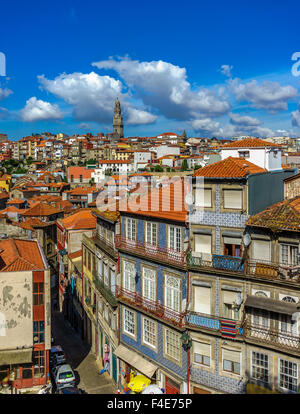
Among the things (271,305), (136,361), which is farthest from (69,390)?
(271,305)

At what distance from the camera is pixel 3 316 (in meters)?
25.6

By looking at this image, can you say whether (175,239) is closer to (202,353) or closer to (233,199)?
(233,199)

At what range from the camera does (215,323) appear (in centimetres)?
2064

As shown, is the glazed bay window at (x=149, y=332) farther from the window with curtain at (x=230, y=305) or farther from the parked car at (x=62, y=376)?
the parked car at (x=62, y=376)

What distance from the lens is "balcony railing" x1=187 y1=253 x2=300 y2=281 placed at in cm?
1852

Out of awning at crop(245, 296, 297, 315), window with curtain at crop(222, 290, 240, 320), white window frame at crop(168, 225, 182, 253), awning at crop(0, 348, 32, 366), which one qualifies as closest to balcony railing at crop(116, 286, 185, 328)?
window with curtain at crop(222, 290, 240, 320)

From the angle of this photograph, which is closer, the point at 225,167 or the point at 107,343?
the point at 225,167

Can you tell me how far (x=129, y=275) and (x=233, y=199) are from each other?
374 inches

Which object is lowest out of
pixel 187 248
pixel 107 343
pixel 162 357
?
pixel 107 343

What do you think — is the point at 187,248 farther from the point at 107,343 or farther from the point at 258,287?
the point at 107,343

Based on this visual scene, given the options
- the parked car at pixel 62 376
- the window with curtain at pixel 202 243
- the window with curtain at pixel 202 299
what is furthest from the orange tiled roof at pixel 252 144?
the parked car at pixel 62 376
